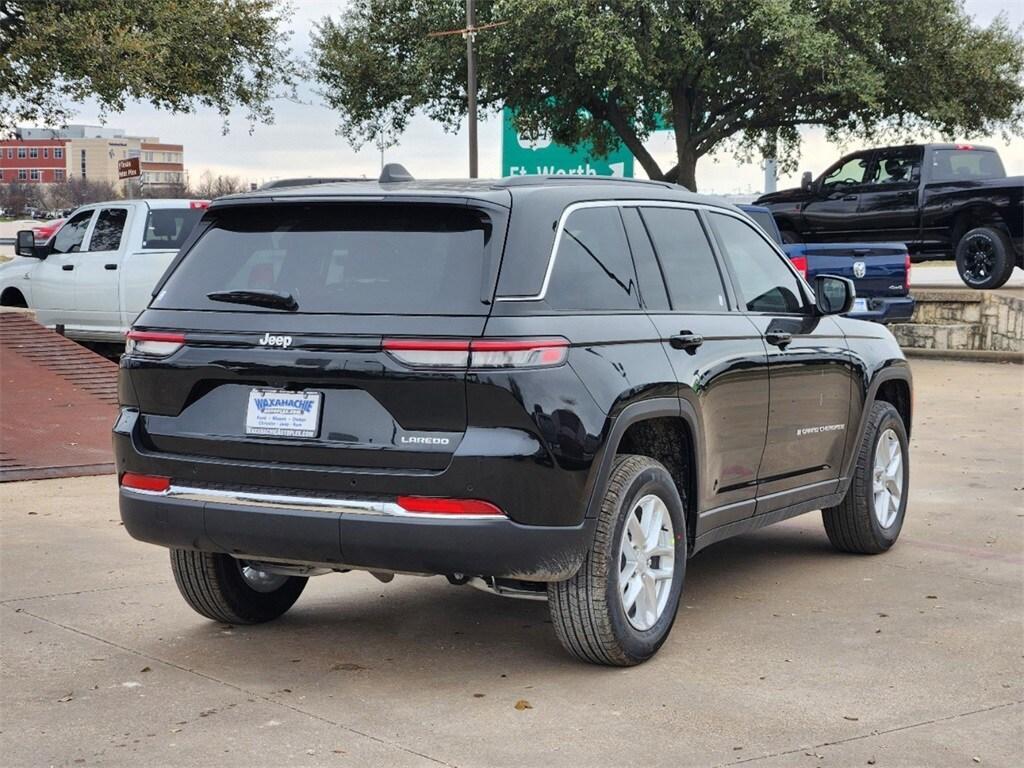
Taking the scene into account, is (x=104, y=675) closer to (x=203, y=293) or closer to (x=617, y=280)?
(x=203, y=293)

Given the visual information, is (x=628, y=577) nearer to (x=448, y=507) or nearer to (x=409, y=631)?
(x=448, y=507)

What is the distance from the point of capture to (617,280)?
18.7 ft

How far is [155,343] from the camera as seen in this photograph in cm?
549

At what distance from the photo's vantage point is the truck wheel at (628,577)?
17.3 ft

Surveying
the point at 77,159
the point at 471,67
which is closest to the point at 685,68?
the point at 471,67

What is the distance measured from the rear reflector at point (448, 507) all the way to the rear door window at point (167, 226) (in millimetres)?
12458

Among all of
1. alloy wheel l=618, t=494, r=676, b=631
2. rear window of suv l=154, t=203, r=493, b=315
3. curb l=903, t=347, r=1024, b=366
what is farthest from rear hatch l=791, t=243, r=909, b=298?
rear window of suv l=154, t=203, r=493, b=315

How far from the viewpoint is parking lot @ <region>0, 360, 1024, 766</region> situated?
465 centimetres

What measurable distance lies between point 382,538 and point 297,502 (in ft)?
1.10

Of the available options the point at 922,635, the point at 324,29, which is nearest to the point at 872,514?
the point at 922,635

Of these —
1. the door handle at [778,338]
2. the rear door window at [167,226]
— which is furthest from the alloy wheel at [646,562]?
the rear door window at [167,226]

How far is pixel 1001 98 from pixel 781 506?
2729 cm

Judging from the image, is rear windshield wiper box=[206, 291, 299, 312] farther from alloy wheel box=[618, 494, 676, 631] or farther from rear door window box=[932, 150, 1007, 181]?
rear door window box=[932, 150, 1007, 181]

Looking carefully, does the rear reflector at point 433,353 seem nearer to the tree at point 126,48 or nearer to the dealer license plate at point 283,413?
the dealer license plate at point 283,413
